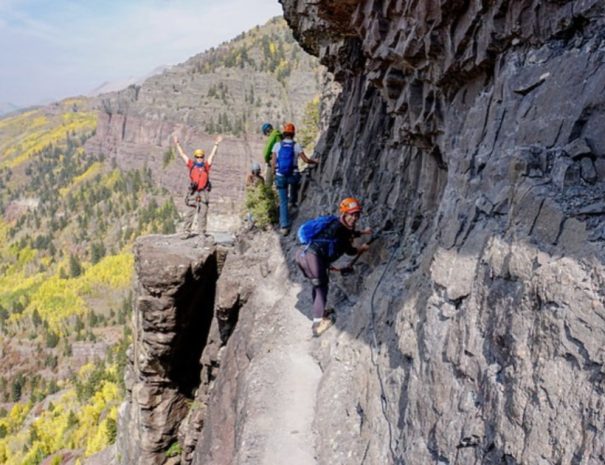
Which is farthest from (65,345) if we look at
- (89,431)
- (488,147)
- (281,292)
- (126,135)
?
(488,147)

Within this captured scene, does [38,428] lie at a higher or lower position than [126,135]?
lower

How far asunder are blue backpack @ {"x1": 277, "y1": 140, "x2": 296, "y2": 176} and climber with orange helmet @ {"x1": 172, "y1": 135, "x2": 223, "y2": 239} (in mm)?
1738

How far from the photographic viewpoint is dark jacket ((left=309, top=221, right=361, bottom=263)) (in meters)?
8.13

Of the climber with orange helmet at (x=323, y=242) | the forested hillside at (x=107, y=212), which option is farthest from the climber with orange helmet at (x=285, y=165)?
the forested hillside at (x=107, y=212)

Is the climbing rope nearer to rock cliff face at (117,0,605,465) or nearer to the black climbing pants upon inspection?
rock cliff face at (117,0,605,465)

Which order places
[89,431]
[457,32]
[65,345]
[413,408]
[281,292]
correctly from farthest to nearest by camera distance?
[65,345] → [89,431] → [281,292] → [457,32] → [413,408]

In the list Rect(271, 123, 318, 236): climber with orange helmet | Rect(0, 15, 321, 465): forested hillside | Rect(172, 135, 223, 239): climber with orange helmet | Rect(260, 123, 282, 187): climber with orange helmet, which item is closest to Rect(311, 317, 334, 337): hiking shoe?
Rect(271, 123, 318, 236): climber with orange helmet

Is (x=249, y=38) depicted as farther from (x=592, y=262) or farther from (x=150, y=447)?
(x=592, y=262)

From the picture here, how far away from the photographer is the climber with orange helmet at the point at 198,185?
12777 mm

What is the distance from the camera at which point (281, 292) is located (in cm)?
1113

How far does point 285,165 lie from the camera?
12.3 metres

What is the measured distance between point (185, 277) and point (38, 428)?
65.2 metres

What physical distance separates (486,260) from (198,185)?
9493mm

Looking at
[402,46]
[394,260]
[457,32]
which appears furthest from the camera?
[394,260]
